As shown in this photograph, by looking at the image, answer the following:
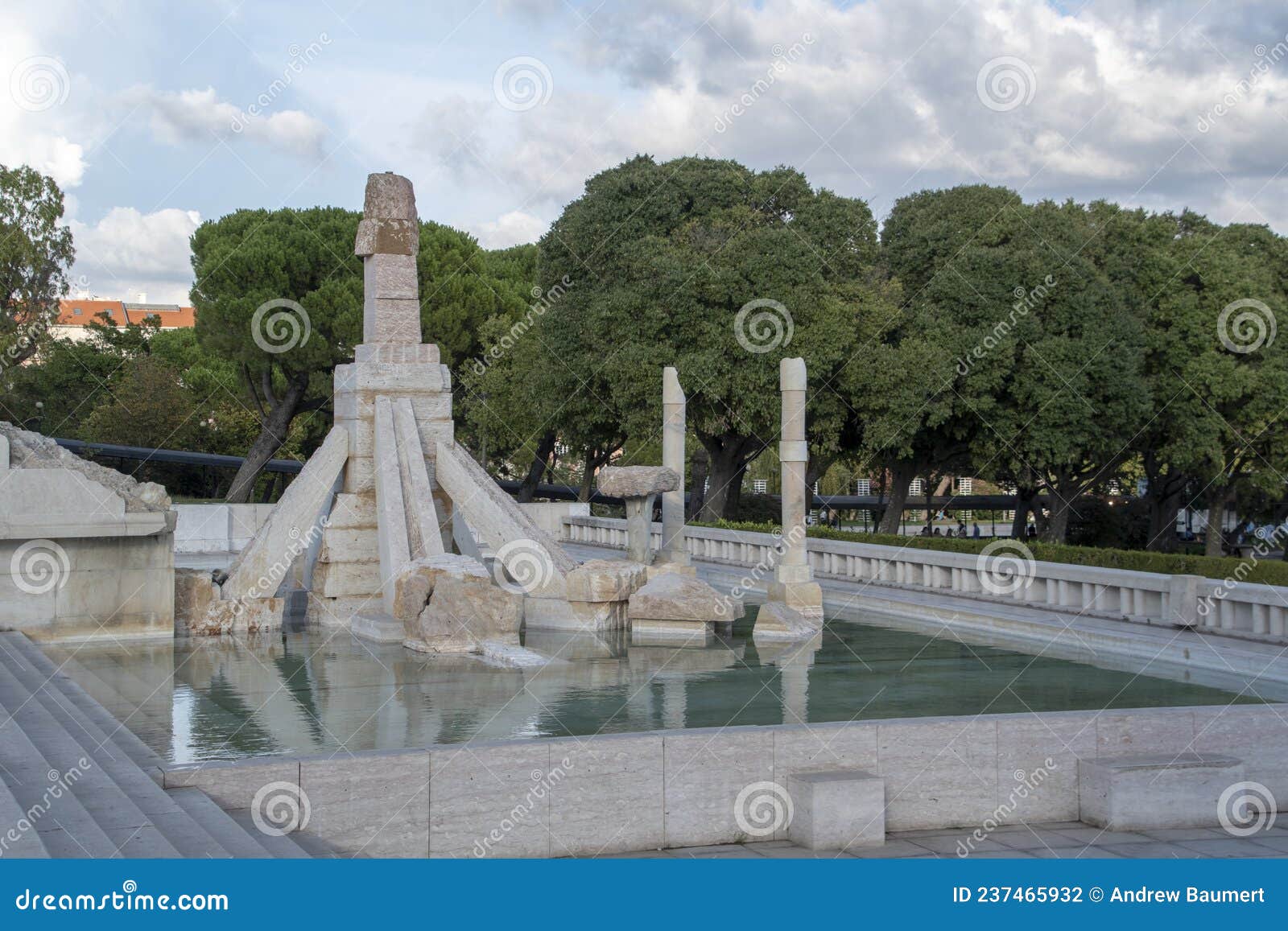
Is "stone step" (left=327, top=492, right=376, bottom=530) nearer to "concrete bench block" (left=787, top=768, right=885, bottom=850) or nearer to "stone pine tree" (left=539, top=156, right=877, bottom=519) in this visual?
"concrete bench block" (left=787, top=768, right=885, bottom=850)

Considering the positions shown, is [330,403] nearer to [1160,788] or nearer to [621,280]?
[621,280]

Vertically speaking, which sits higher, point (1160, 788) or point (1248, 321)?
point (1248, 321)

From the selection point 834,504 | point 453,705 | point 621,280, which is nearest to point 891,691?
point 453,705

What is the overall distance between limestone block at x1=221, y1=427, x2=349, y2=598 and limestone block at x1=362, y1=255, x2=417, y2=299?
230 centimetres

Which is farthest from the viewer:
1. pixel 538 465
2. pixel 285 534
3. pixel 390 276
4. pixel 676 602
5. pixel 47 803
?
pixel 538 465

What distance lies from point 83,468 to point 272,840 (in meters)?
8.54

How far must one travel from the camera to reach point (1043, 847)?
7.70 metres

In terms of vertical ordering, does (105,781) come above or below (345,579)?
below

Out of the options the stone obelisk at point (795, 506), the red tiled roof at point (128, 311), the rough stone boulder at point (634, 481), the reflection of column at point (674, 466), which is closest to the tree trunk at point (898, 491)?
the reflection of column at point (674, 466)

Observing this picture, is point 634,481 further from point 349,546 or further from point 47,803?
point 47,803

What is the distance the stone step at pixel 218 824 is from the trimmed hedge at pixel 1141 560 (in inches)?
419

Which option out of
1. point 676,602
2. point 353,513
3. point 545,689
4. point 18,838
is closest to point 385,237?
point 353,513

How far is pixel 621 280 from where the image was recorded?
32469 mm

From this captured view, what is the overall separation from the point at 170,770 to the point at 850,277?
2748 cm
